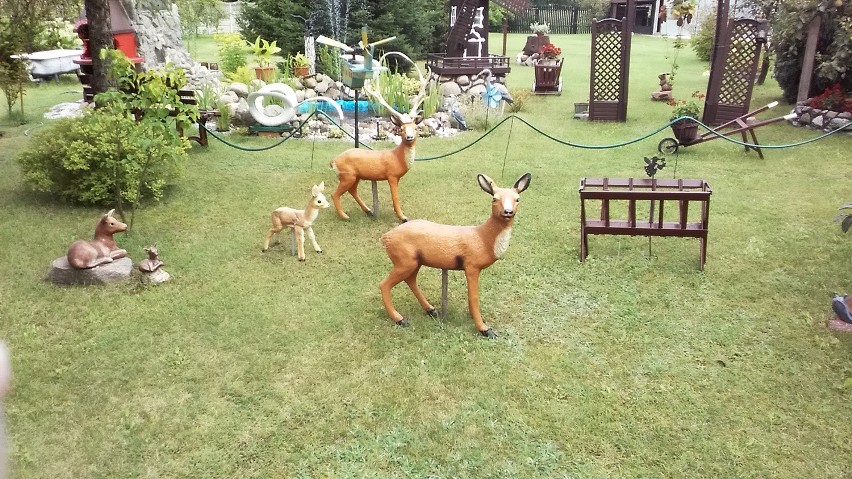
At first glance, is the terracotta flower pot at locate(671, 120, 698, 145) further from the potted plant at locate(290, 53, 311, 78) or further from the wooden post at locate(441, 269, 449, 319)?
the potted plant at locate(290, 53, 311, 78)

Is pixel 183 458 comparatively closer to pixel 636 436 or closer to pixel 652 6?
pixel 636 436

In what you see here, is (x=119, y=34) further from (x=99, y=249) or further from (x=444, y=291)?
(x=444, y=291)

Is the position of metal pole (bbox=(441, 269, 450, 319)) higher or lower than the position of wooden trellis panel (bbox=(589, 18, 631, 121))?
lower

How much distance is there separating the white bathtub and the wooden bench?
1531 cm

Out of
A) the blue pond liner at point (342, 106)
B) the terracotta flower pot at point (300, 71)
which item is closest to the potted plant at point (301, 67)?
the terracotta flower pot at point (300, 71)

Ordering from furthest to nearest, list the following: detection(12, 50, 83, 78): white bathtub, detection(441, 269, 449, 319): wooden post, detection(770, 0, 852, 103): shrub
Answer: detection(12, 50, 83, 78): white bathtub < detection(770, 0, 852, 103): shrub < detection(441, 269, 449, 319): wooden post

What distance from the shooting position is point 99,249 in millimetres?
5320

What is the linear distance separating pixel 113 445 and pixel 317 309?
6.09 ft

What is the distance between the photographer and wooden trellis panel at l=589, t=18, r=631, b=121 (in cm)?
1179

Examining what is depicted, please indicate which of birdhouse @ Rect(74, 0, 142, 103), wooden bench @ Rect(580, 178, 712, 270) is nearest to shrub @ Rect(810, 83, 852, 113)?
wooden bench @ Rect(580, 178, 712, 270)

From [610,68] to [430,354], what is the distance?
9.25 metres

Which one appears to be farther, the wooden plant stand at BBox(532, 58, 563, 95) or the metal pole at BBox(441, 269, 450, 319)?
the wooden plant stand at BBox(532, 58, 563, 95)

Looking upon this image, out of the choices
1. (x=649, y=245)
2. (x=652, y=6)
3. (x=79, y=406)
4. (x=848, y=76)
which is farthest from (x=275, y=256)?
(x=652, y=6)

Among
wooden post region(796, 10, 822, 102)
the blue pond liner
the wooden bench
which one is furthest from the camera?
the blue pond liner
